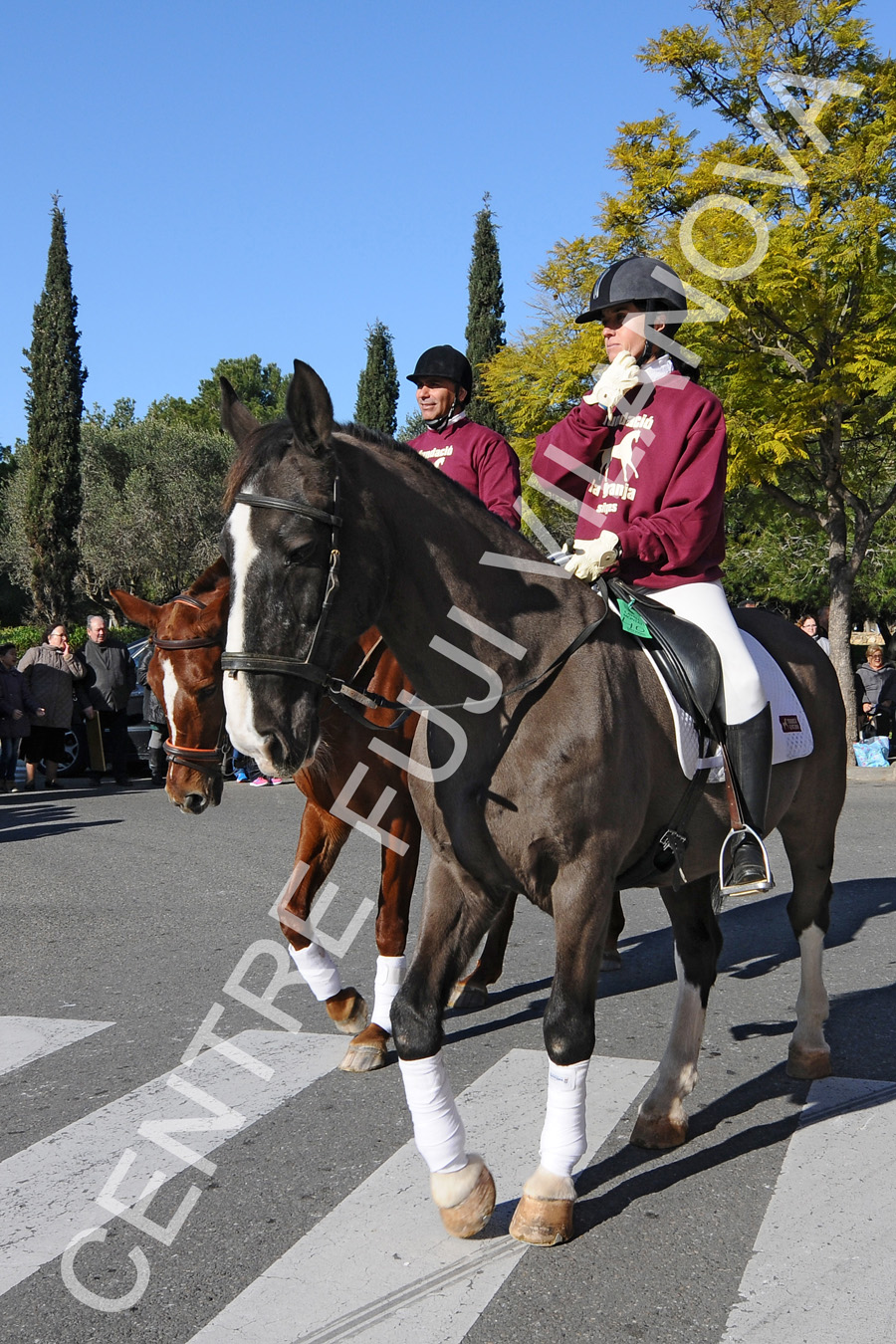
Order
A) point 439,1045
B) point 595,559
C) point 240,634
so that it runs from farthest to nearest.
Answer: point 595,559 → point 439,1045 → point 240,634

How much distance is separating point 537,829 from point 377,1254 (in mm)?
1178

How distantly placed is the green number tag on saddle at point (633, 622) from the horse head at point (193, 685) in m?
1.77

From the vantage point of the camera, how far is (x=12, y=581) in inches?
1714

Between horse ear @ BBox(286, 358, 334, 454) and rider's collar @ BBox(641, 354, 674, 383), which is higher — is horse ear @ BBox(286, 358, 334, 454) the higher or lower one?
the lower one

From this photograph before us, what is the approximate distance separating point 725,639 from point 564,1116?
1.58 m

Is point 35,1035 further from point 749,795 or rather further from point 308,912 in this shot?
point 749,795

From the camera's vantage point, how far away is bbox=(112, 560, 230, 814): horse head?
187 inches

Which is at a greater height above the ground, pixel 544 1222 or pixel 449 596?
pixel 449 596

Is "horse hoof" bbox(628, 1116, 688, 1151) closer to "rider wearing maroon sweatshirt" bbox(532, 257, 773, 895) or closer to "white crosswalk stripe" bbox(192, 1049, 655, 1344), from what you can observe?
"white crosswalk stripe" bbox(192, 1049, 655, 1344)

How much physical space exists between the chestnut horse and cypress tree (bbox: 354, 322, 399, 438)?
3832 cm

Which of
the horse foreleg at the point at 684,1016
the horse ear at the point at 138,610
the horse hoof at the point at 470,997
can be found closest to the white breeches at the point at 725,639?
the horse foreleg at the point at 684,1016

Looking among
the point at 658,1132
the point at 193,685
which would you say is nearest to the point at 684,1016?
the point at 658,1132

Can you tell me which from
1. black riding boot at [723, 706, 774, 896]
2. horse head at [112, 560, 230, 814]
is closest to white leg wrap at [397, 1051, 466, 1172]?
black riding boot at [723, 706, 774, 896]

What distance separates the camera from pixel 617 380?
396 cm
